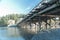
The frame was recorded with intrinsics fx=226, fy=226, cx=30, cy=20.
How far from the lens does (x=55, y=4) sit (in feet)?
83.5

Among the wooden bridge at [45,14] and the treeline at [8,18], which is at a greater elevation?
the treeline at [8,18]

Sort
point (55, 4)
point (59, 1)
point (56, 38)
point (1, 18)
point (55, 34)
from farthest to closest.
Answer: point (1, 18) < point (55, 4) < point (59, 1) < point (55, 34) < point (56, 38)

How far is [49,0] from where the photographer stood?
2608cm

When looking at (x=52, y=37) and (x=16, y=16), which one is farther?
(x=16, y=16)

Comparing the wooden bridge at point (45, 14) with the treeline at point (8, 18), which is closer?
the wooden bridge at point (45, 14)

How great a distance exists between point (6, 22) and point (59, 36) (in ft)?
333

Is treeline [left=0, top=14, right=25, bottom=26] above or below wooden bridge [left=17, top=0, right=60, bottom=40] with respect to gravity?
above

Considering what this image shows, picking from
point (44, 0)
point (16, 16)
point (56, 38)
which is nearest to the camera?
point (56, 38)

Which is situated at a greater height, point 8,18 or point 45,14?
point 8,18

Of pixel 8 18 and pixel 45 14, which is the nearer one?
pixel 45 14

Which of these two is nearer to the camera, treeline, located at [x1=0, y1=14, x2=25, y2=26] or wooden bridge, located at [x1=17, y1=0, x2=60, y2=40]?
wooden bridge, located at [x1=17, y1=0, x2=60, y2=40]

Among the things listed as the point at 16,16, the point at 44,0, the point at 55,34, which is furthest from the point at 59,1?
the point at 16,16

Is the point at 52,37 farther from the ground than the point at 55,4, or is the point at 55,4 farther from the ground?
the point at 55,4

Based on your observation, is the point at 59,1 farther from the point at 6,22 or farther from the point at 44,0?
the point at 6,22
